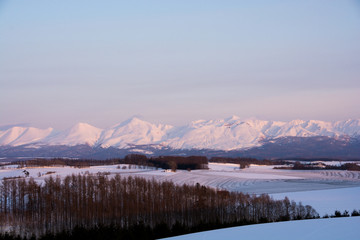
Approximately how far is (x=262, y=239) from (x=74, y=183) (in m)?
66.4

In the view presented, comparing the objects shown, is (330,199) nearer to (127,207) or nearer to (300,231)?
(127,207)

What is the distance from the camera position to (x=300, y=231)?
23812 mm

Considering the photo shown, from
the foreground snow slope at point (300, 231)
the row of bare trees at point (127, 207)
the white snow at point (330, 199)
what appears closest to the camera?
the foreground snow slope at point (300, 231)

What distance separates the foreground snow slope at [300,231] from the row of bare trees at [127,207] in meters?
31.4

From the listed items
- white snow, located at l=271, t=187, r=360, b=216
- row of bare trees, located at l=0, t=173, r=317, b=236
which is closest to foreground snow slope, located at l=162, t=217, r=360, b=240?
white snow, located at l=271, t=187, r=360, b=216

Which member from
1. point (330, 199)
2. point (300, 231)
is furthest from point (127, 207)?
point (300, 231)

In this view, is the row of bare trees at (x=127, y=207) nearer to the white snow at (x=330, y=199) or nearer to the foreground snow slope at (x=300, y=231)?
the white snow at (x=330, y=199)

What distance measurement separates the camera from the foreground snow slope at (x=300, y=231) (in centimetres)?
2191

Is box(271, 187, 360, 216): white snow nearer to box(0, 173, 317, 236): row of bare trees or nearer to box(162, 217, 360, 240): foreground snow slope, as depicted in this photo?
box(0, 173, 317, 236): row of bare trees

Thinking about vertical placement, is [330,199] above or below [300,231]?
below

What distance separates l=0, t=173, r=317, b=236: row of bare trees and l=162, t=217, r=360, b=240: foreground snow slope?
31365mm

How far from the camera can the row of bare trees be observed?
61.8 m

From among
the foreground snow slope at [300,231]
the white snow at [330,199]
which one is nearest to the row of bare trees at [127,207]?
the white snow at [330,199]

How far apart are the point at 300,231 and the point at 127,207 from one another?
48.5m
